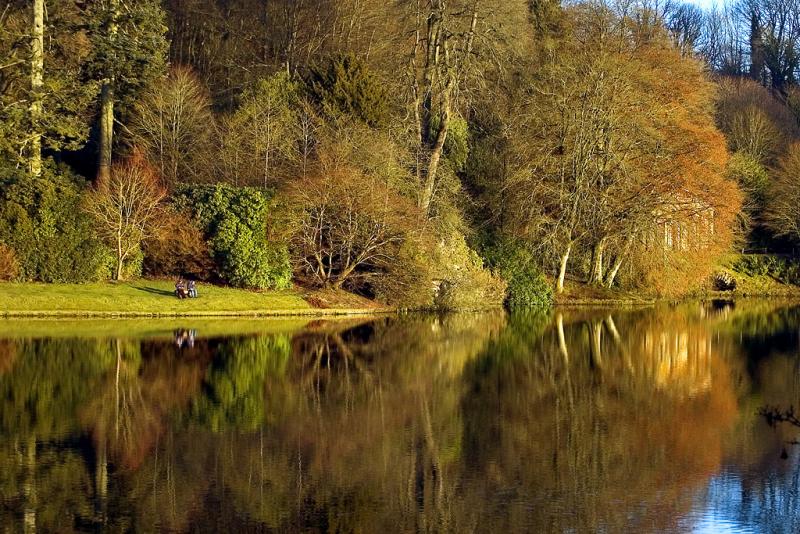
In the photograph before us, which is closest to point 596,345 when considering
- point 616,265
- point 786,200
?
point 616,265

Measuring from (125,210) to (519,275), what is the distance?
1964 centimetres

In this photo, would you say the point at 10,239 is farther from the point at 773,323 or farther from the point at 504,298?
the point at 773,323

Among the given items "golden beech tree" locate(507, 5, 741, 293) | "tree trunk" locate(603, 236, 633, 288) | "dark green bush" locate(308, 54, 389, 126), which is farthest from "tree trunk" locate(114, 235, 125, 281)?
"tree trunk" locate(603, 236, 633, 288)

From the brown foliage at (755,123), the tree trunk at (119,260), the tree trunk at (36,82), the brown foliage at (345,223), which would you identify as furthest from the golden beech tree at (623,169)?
the tree trunk at (36,82)

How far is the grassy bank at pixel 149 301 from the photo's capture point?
38.3 m

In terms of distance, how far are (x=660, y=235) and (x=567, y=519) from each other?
141ft

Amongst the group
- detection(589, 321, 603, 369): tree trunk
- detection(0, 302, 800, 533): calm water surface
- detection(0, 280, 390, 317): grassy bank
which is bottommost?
detection(0, 302, 800, 533): calm water surface

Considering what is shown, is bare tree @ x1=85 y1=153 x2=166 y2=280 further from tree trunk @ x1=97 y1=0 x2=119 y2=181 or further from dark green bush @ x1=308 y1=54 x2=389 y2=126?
dark green bush @ x1=308 y1=54 x2=389 y2=126

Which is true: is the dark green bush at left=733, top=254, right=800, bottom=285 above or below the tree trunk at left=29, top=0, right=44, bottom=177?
below

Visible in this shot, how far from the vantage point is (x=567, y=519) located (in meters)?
13.6

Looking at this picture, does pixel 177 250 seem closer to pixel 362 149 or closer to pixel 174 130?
pixel 174 130

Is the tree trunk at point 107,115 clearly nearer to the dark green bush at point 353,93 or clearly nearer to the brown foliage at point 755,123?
the dark green bush at point 353,93

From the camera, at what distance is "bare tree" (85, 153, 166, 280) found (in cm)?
4272

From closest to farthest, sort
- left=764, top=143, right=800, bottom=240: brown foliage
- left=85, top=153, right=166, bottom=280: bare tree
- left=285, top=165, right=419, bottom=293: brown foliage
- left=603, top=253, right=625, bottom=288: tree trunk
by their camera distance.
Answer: left=85, top=153, right=166, bottom=280: bare tree, left=285, top=165, right=419, bottom=293: brown foliage, left=603, top=253, right=625, bottom=288: tree trunk, left=764, top=143, right=800, bottom=240: brown foliage
